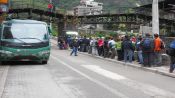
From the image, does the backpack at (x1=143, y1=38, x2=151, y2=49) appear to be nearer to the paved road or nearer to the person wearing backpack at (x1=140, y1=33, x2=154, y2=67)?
the person wearing backpack at (x1=140, y1=33, x2=154, y2=67)

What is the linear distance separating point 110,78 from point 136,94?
5.00 metres

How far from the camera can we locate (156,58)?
74.1 ft

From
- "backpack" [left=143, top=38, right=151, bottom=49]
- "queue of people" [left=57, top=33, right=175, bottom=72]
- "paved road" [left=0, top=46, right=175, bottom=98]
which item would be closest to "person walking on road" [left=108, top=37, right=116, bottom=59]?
"queue of people" [left=57, top=33, right=175, bottom=72]

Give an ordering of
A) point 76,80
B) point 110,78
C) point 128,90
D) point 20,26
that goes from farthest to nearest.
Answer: point 20,26 < point 110,78 < point 76,80 < point 128,90

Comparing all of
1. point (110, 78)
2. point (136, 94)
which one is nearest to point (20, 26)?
point (110, 78)

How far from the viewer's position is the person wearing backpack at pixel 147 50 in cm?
2194

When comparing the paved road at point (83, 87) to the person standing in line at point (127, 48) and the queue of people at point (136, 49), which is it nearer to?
the queue of people at point (136, 49)

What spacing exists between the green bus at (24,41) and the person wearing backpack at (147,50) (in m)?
5.60

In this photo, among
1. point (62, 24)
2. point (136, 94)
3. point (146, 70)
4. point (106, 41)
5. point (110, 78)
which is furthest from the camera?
point (62, 24)

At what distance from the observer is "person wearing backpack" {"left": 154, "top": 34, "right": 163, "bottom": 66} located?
72.5 ft

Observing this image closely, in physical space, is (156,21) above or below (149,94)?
above

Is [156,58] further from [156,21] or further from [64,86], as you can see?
[64,86]

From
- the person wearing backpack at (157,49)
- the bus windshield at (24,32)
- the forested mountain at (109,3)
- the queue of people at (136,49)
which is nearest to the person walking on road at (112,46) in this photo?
the queue of people at (136,49)

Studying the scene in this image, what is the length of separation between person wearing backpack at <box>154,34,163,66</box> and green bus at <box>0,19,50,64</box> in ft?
20.0
